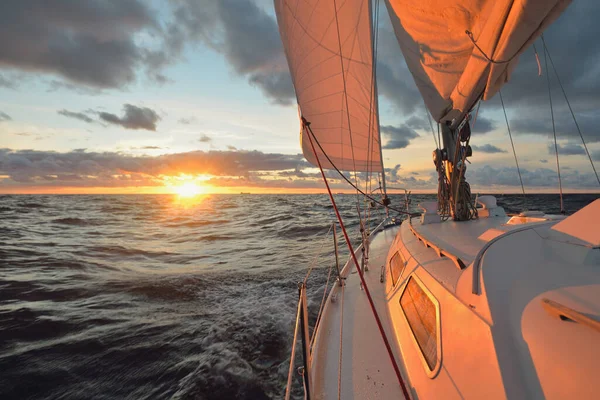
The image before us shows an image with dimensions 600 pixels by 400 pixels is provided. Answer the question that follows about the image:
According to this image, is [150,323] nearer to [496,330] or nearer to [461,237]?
[461,237]

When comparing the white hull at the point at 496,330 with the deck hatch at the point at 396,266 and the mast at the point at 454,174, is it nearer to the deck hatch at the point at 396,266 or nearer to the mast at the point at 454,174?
the deck hatch at the point at 396,266

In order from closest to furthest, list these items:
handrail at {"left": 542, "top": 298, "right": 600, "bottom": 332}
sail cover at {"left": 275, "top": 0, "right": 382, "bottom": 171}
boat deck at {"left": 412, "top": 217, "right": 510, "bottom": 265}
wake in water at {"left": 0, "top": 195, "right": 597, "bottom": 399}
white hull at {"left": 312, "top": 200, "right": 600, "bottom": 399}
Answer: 1. handrail at {"left": 542, "top": 298, "right": 600, "bottom": 332}
2. white hull at {"left": 312, "top": 200, "right": 600, "bottom": 399}
3. boat deck at {"left": 412, "top": 217, "right": 510, "bottom": 265}
4. wake in water at {"left": 0, "top": 195, "right": 597, "bottom": 399}
5. sail cover at {"left": 275, "top": 0, "right": 382, "bottom": 171}

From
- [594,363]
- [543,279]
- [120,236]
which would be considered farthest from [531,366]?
[120,236]

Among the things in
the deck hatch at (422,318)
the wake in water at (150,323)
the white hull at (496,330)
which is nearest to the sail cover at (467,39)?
the white hull at (496,330)

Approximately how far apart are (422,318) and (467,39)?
3.26 metres

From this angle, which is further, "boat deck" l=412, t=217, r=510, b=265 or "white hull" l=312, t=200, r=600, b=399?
"boat deck" l=412, t=217, r=510, b=265

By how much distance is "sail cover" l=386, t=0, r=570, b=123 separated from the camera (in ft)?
8.38

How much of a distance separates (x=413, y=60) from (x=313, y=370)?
4.86 meters

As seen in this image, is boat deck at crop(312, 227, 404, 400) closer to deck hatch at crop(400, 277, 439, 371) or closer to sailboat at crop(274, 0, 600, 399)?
sailboat at crop(274, 0, 600, 399)

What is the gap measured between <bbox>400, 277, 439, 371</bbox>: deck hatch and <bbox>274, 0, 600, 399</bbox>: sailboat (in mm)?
17

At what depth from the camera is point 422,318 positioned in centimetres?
265

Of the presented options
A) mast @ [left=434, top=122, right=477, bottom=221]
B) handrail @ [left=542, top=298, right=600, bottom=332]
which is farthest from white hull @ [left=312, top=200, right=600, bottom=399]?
mast @ [left=434, top=122, right=477, bottom=221]

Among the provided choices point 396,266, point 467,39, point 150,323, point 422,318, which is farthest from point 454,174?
point 150,323

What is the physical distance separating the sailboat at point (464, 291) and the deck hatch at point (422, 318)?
0.02 m
